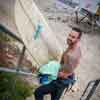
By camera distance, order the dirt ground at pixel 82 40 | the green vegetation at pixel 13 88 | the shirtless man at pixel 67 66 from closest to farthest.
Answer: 1. the shirtless man at pixel 67 66
2. the green vegetation at pixel 13 88
3. the dirt ground at pixel 82 40

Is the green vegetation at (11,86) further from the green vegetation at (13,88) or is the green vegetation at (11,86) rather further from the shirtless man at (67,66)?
the shirtless man at (67,66)

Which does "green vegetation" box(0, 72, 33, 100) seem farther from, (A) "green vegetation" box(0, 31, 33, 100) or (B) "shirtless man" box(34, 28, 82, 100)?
(B) "shirtless man" box(34, 28, 82, 100)

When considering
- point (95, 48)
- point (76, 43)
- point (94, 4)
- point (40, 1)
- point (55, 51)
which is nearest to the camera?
point (76, 43)

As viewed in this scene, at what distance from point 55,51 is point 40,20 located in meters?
0.92

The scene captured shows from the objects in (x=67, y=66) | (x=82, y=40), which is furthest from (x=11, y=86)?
(x=82, y=40)

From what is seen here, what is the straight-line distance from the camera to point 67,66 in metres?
5.18

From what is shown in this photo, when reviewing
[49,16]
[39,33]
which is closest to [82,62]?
[39,33]

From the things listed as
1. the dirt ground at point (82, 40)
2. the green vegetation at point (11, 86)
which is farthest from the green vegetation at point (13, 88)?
the dirt ground at point (82, 40)

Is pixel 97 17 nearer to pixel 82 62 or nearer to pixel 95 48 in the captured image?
pixel 95 48

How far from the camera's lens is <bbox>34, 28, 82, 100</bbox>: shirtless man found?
513 centimetres

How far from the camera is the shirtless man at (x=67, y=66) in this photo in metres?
5.13

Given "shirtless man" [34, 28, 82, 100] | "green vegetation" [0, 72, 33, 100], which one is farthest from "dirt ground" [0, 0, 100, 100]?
"shirtless man" [34, 28, 82, 100]

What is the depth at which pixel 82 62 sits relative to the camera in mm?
9094

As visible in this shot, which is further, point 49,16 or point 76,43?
point 49,16
